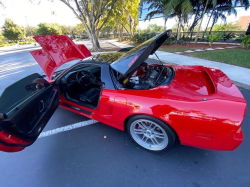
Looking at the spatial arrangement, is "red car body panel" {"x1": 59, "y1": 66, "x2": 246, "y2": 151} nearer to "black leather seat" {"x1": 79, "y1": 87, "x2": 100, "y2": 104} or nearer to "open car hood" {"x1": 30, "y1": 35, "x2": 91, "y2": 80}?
"black leather seat" {"x1": 79, "y1": 87, "x2": 100, "y2": 104}

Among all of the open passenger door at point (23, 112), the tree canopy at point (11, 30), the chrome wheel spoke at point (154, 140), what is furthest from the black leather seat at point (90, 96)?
the tree canopy at point (11, 30)

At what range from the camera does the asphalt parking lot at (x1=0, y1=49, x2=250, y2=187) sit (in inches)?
58.6

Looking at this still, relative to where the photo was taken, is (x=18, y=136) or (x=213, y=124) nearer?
(x=213, y=124)

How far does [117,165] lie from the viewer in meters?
1.68

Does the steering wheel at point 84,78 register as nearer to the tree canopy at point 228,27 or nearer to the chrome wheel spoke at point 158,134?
the chrome wheel spoke at point 158,134

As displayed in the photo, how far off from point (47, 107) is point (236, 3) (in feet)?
60.6

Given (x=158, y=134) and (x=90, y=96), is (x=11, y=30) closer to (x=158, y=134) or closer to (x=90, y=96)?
(x=90, y=96)

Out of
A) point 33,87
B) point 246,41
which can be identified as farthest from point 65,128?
point 246,41

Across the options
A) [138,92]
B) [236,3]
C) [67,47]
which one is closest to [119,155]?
[138,92]

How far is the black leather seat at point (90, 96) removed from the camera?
246cm

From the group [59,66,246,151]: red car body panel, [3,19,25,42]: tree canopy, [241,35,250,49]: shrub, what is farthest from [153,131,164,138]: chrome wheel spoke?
[3,19,25,42]: tree canopy

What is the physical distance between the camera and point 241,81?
3785 millimetres

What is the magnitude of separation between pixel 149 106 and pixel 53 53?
95.5 inches

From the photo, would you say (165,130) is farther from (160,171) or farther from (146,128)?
(160,171)
